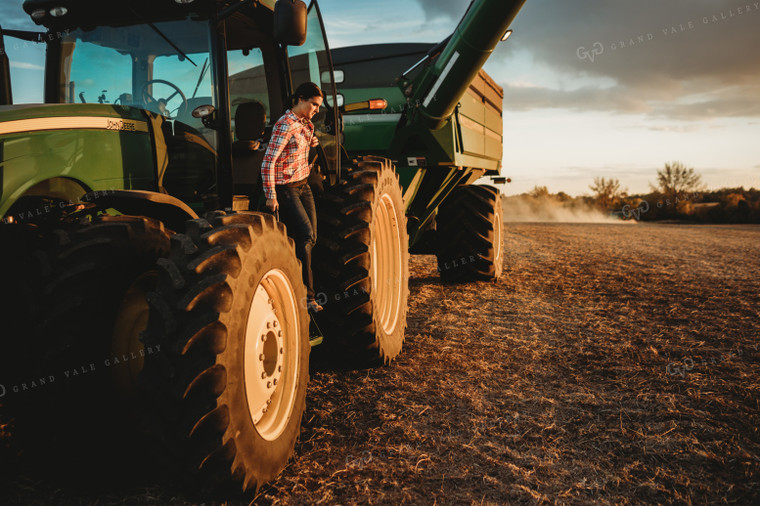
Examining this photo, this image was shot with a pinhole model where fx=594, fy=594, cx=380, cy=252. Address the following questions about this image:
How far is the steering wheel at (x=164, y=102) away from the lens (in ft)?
11.2

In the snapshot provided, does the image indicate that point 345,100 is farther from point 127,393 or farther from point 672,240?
point 672,240

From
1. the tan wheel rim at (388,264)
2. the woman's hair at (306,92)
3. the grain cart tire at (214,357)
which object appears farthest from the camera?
the tan wheel rim at (388,264)

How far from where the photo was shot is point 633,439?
3271 millimetres

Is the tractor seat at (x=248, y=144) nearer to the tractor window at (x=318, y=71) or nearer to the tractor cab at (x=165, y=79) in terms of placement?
the tractor cab at (x=165, y=79)

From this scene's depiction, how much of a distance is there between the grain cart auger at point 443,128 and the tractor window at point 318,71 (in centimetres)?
166

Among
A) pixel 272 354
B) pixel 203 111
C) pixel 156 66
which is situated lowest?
pixel 272 354

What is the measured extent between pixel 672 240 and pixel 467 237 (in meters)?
9.43

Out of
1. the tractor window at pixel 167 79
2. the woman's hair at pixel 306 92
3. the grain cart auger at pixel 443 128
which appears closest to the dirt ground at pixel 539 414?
the grain cart auger at pixel 443 128

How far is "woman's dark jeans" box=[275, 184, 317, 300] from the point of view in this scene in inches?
145

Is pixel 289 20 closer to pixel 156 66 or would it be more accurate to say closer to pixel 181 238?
pixel 156 66

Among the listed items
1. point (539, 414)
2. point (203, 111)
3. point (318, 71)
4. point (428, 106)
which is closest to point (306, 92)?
point (203, 111)

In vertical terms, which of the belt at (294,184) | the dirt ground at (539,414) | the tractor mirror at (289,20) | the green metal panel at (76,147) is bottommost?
the dirt ground at (539,414)

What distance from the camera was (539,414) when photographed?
363 cm

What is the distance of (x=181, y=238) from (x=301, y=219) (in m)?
1.31
